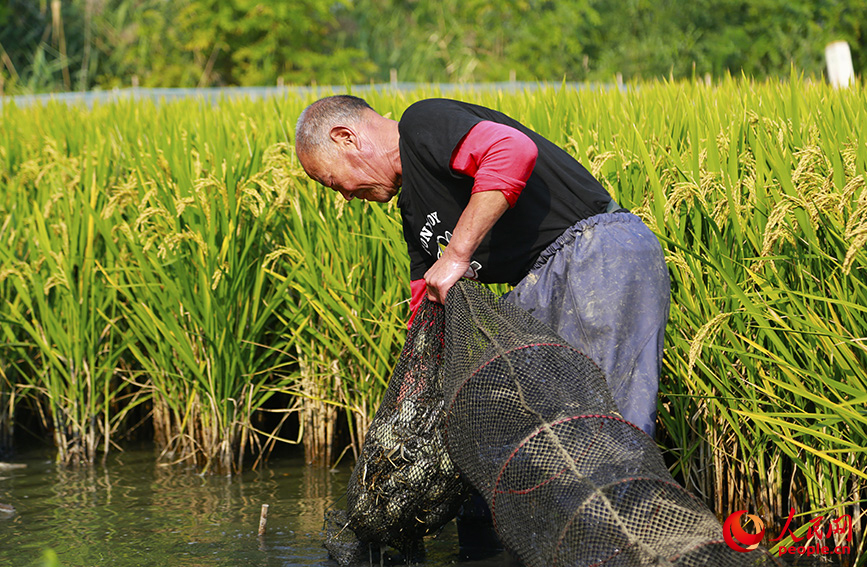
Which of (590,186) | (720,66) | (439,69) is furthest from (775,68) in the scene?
(590,186)

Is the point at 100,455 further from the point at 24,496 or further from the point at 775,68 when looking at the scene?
the point at 775,68

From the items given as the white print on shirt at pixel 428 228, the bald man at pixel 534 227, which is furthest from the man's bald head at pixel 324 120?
the white print on shirt at pixel 428 228

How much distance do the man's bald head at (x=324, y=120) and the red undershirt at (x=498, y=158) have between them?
0.40 meters

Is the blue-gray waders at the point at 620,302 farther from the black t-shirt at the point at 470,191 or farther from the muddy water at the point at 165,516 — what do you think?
the muddy water at the point at 165,516

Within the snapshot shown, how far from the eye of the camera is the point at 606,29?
15789mm

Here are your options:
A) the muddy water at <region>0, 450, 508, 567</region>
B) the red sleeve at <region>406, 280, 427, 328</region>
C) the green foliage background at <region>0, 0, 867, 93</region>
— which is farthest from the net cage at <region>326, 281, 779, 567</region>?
the green foliage background at <region>0, 0, 867, 93</region>

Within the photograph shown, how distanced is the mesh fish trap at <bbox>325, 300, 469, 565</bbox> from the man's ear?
565 millimetres

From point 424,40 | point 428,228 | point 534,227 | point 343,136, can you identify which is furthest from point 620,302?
point 424,40

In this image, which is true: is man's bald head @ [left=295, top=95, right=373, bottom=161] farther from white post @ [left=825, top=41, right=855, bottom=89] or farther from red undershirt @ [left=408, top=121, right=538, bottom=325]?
white post @ [left=825, top=41, right=855, bottom=89]

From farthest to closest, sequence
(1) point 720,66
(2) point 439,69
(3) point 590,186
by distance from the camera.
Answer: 1. (2) point 439,69
2. (1) point 720,66
3. (3) point 590,186

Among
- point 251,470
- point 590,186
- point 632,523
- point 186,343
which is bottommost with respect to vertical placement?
point 251,470

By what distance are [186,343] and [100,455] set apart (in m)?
1.12

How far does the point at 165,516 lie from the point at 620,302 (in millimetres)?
2210

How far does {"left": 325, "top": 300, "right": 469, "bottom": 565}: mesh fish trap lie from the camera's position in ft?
8.39
